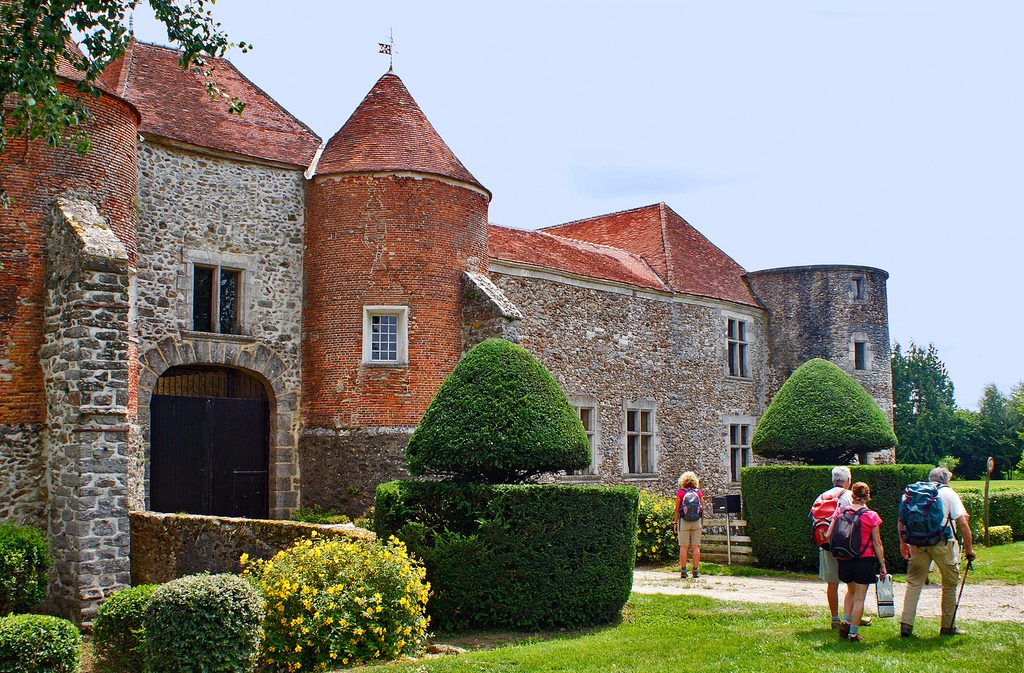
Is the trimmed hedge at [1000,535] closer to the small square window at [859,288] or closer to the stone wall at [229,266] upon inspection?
the small square window at [859,288]

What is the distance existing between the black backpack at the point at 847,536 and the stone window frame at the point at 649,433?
40.9 ft

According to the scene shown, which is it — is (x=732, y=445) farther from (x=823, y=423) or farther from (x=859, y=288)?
(x=823, y=423)

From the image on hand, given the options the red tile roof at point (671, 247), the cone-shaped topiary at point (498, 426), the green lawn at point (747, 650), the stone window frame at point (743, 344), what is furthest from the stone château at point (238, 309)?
the green lawn at point (747, 650)

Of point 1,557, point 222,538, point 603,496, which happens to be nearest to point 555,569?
point 603,496

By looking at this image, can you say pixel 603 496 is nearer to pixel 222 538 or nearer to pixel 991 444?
pixel 222 538

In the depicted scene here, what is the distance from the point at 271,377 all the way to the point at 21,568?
5873mm

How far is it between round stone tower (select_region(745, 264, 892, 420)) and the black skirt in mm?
17700

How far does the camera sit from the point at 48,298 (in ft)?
42.6

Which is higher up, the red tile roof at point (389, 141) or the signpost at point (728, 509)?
the red tile roof at point (389, 141)

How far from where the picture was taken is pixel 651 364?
22875 millimetres

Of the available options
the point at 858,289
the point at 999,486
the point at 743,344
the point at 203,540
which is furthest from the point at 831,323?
the point at 203,540

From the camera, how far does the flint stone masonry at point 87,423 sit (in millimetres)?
12039

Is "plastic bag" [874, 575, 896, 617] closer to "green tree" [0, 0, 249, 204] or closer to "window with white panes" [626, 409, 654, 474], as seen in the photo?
"green tree" [0, 0, 249, 204]

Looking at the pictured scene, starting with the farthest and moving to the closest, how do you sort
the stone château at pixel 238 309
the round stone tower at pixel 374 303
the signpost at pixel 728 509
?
the signpost at pixel 728 509, the round stone tower at pixel 374 303, the stone château at pixel 238 309
